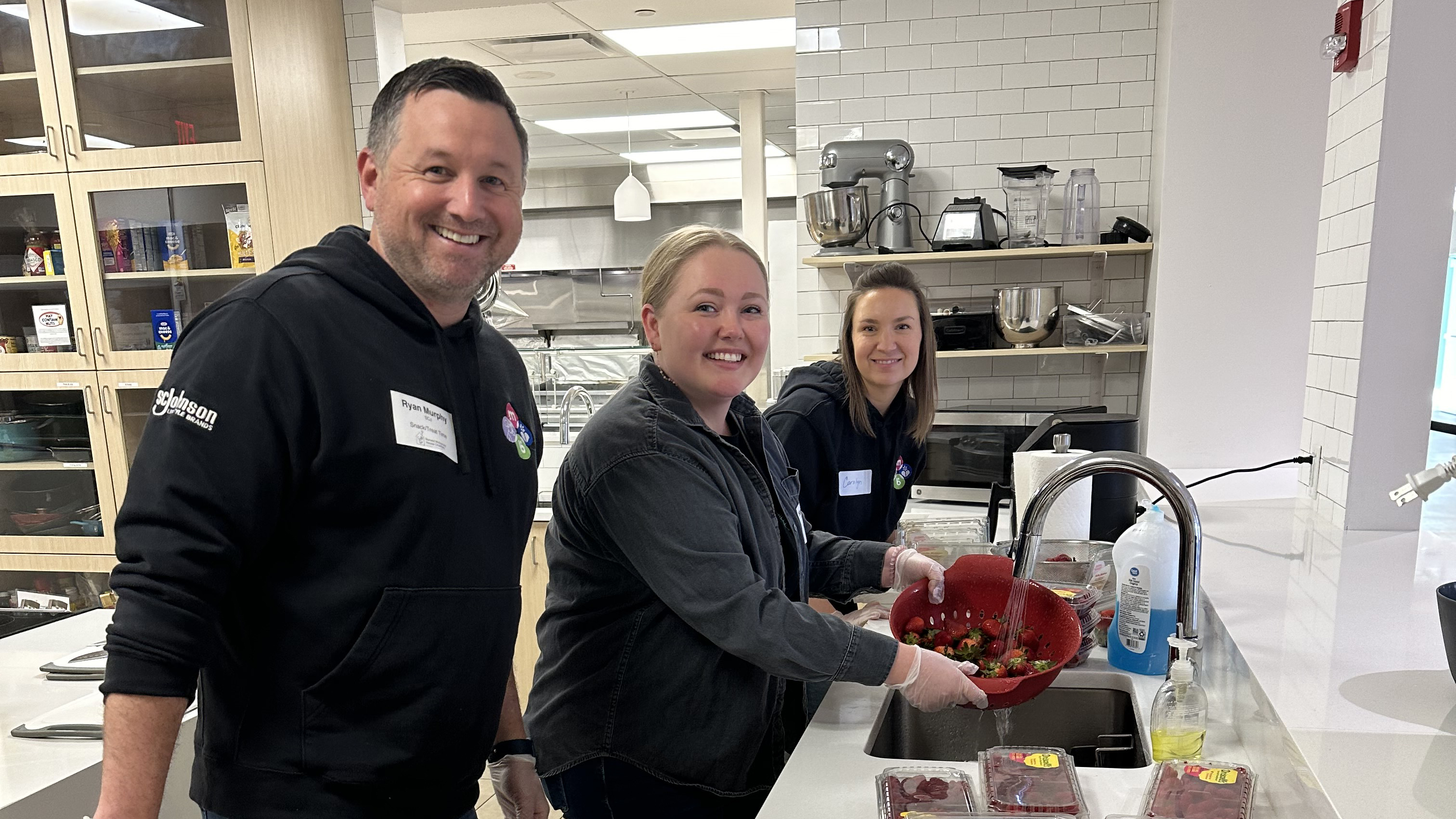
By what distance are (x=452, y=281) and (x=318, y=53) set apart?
316cm

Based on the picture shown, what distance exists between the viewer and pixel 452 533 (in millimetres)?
1224

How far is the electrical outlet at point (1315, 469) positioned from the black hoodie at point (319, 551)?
6.28 feet

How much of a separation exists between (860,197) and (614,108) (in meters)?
3.18

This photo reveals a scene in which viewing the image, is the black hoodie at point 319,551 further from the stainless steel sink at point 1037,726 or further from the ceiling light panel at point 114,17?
the ceiling light panel at point 114,17

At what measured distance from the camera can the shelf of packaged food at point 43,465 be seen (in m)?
3.79

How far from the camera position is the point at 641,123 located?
6688mm

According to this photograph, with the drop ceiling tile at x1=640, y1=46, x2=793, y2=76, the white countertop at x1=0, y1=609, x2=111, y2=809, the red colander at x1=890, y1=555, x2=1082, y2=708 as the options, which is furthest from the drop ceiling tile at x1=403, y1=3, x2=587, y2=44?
the red colander at x1=890, y1=555, x2=1082, y2=708

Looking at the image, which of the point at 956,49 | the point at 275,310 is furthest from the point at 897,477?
Answer: the point at 956,49

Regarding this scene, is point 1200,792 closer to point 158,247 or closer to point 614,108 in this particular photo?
point 158,247

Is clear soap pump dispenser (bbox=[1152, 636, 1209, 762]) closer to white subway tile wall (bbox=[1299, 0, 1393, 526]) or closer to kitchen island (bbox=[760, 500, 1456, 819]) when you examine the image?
kitchen island (bbox=[760, 500, 1456, 819])

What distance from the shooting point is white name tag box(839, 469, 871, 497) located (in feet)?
7.79

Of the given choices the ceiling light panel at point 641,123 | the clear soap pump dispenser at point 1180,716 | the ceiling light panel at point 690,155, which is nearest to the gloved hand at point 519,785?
the clear soap pump dispenser at point 1180,716

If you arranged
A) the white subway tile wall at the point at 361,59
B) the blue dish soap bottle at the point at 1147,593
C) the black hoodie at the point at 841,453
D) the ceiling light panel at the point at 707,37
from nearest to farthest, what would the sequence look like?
the blue dish soap bottle at the point at 1147,593, the black hoodie at the point at 841,453, the white subway tile wall at the point at 361,59, the ceiling light panel at the point at 707,37

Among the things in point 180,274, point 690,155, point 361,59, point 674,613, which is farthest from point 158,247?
point 690,155
